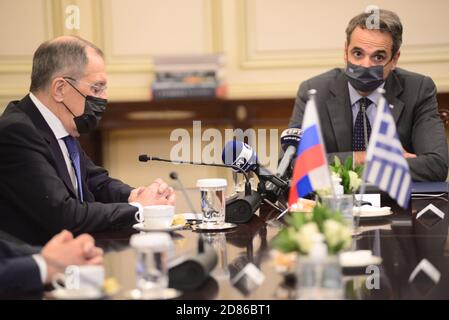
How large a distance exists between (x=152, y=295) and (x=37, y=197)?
0.95m

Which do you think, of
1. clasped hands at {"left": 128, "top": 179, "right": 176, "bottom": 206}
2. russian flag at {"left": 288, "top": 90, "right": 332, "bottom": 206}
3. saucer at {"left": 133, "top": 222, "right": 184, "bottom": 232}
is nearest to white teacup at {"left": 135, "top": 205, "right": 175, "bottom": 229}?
saucer at {"left": 133, "top": 222, "right": 184, "bottom": 232}

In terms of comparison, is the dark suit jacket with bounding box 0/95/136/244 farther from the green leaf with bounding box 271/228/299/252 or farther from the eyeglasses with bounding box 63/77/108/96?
the green leaf with bounding box 271/228/299/252

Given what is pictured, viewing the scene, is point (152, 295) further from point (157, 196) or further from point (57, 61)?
point (57, 61)

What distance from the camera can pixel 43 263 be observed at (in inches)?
69.0

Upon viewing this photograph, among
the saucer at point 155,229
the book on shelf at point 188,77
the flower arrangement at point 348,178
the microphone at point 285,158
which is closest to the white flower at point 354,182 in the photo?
the flower arrangement at point 348,178

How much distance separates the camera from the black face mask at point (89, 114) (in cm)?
284

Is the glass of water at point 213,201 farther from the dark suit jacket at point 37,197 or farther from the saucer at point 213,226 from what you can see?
the dark suit jacket at point 37,197

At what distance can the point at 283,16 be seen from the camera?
518 centimetres

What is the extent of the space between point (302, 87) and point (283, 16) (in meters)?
1.37

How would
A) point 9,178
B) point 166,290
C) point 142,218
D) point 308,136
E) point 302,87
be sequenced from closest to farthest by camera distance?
point 166,290
point 308,136
point 9,178
point 142,218
point 302,87

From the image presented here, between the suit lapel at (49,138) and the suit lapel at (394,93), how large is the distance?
1845mm

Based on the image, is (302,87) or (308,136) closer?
(308,136)
